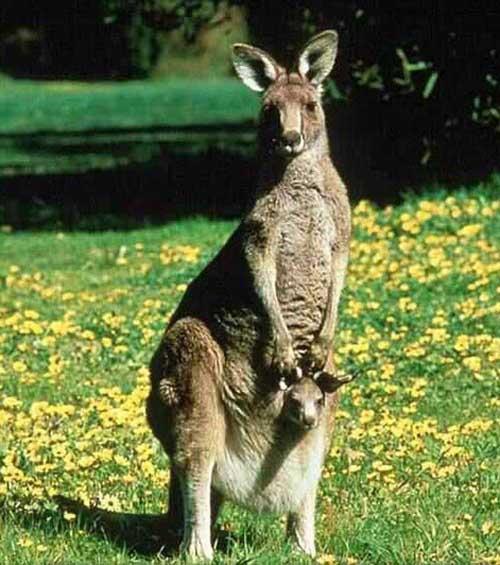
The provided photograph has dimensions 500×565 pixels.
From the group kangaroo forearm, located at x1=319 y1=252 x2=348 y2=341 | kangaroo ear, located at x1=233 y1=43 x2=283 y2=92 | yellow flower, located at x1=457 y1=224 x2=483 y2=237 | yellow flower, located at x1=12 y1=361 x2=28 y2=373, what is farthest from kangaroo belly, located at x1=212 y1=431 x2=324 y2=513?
yellow flower, located at x1=457 y1=224 x2=483 y2=237

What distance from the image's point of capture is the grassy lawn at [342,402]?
6500mm

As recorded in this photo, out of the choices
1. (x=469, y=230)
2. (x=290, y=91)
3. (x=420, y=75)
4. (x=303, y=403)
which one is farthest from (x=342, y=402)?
(x=420, y=75)

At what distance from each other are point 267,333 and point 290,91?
860 millimetres

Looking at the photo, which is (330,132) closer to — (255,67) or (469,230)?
(469,230)

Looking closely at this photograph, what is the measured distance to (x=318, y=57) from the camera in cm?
632

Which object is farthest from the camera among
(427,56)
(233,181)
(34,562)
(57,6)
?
(57,6)

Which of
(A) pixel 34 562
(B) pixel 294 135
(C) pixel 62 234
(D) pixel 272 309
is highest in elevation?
(B) pixel 294 135

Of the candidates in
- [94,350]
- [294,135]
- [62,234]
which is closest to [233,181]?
[62,234]

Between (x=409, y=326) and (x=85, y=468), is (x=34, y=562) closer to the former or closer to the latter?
(x=85, y=468)

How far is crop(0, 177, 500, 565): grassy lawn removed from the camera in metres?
6.50

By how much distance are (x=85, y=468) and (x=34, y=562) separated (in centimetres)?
177

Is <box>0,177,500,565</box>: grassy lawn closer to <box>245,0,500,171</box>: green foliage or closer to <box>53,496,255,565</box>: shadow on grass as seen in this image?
<box>53,496,255,565</box>: shadow on grass

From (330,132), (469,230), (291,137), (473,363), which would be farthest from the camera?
(330,132)

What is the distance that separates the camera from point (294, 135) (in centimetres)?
609
